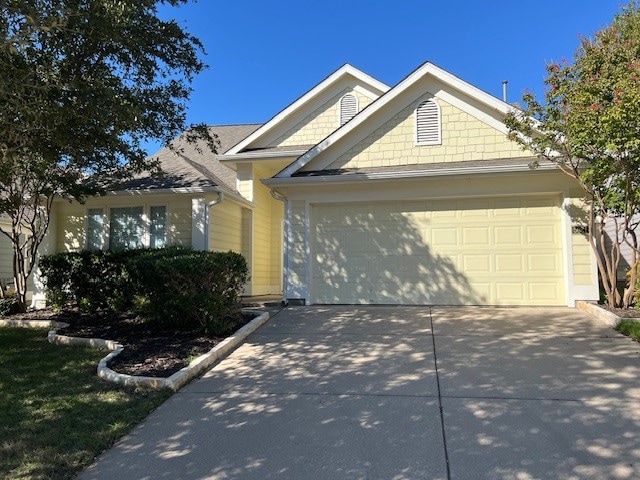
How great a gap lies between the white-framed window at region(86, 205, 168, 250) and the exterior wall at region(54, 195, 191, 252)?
115 millimetres

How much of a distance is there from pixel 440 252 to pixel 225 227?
5668 mm

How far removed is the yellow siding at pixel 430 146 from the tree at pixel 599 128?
879 millimetres

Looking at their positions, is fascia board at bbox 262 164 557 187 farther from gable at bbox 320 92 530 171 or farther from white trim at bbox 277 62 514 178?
gable at bbox 320 92 530 171

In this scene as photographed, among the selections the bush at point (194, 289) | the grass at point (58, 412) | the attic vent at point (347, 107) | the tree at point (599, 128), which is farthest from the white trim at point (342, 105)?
the grass at point (58, 412)

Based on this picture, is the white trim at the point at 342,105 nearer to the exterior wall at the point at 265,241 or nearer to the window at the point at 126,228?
the exterior wall at the point at 265,241

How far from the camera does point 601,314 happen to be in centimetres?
830

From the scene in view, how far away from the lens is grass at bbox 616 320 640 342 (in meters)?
6.79

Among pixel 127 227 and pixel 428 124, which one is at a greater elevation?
pixel 428 124

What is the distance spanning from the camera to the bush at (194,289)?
773 centimetres

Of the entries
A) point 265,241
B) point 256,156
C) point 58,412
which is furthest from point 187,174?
point 58,412

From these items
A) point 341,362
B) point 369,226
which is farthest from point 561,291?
point 341,362

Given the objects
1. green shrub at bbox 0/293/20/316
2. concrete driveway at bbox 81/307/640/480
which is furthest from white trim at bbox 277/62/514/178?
green shrub at bbox 0/293/20/316

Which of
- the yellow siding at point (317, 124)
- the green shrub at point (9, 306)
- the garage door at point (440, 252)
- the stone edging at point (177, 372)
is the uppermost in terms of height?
the yellow siding at point (317, 124)

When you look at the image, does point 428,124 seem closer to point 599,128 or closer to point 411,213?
point 411,213
